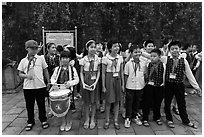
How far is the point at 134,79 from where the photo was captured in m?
3.50

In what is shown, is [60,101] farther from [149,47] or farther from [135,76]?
[149,47]

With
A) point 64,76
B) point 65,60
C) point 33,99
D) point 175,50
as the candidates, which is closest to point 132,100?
point 175,50

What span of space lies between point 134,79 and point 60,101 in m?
1.33

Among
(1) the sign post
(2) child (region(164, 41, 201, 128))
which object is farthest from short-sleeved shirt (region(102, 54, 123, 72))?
(1) the sign post

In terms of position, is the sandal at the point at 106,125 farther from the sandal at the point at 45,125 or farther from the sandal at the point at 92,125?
the sandal at the point at 45,125

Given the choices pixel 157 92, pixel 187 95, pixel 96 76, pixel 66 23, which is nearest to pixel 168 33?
pixel 187 95

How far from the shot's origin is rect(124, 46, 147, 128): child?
3.51m

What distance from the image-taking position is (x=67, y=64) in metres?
3.39

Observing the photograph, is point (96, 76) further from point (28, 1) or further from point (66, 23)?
point (28, 1)

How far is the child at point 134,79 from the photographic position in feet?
11.5

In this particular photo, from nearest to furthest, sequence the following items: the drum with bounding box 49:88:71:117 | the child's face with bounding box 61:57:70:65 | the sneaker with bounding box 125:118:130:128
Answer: the drum with bounding box 49:88:71:117
the child's face with bounding box 61:57:70:65
the sneaker with bounding box 125:118:130:128

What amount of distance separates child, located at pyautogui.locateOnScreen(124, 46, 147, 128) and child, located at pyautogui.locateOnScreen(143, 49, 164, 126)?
114 millimetres

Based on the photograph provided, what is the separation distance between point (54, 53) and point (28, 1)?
3597 mm

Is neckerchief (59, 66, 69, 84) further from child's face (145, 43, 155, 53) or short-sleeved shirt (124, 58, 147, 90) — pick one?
child's face (145, 43, 155, 53)
